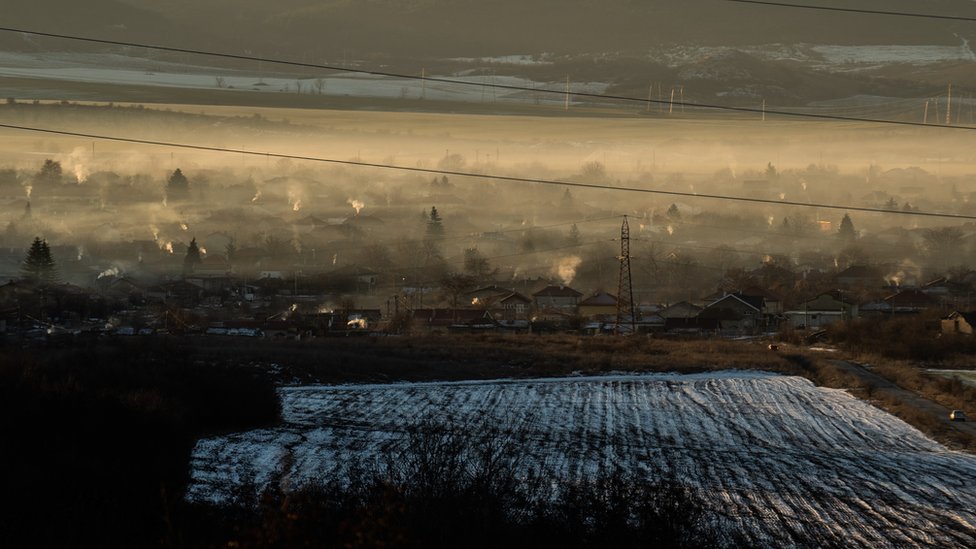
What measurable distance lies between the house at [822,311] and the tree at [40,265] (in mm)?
67806

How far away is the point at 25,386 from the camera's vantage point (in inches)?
877

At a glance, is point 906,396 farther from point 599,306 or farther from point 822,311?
point 599,306

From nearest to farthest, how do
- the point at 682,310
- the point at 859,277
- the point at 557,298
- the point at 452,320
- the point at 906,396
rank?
1. the point at 906,396
2. the point at 452,320
3. the point at 682,310
4. the point at 557,298
5. the point at 859,277

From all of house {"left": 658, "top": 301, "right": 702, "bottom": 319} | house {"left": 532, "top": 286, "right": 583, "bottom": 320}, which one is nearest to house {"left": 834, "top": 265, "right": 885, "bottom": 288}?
house {"left": 658, "top": 301, "right": 702, "bottom": 319}

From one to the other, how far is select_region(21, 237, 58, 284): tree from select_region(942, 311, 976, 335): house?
2964 inches

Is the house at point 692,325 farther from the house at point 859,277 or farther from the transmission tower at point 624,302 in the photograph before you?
the house at point 859,277

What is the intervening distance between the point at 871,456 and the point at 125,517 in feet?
64.8

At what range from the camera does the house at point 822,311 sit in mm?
90812

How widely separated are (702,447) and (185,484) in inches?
581

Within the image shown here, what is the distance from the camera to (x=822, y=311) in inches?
3674

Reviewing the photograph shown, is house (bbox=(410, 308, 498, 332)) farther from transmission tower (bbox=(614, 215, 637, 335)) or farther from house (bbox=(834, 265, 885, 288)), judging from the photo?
house (bbox=(834, 265, 885, 288))

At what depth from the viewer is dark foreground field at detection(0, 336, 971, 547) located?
37.2 ft

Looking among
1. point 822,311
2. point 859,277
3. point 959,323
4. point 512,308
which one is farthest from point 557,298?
point 959,323

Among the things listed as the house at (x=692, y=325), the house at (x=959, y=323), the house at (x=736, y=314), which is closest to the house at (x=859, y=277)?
the house at (x=736, y=314)
